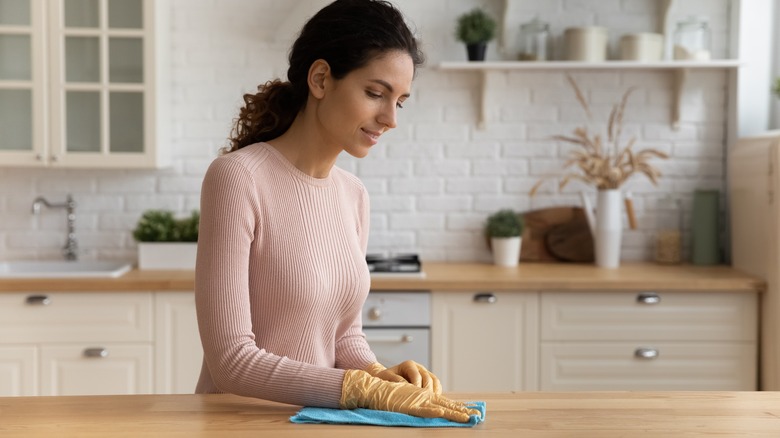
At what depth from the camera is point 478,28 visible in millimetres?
4102

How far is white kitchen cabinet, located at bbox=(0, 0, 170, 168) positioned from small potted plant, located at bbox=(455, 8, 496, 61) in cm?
132

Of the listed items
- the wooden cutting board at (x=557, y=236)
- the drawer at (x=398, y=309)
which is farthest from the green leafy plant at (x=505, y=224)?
Answer: the drawer at (x=398, y=309)

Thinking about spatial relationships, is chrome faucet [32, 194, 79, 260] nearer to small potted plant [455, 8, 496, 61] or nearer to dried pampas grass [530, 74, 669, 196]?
small potted plant [455, 8, 496, 61]

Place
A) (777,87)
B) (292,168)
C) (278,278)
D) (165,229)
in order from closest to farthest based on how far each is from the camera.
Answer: (278,278), (292,168), (777,87), (165,229)

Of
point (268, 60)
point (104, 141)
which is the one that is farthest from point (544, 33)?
point (104, 141)

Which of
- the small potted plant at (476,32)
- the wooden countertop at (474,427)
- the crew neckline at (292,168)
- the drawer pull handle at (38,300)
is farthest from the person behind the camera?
the small potted plant at (476,32)

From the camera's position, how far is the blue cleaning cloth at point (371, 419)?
1617 millimetres

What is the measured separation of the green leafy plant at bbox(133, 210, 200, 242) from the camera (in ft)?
13.1

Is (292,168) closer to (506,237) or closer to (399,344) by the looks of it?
(399,344)

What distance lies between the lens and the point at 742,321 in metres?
3.73

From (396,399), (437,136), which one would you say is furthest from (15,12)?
(396,399)

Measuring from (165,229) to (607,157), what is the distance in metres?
1.95

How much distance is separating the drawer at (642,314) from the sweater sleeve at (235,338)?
2.15 m

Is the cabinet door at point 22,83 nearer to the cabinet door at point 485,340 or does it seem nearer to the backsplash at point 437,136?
the backsplash at point 437,136
